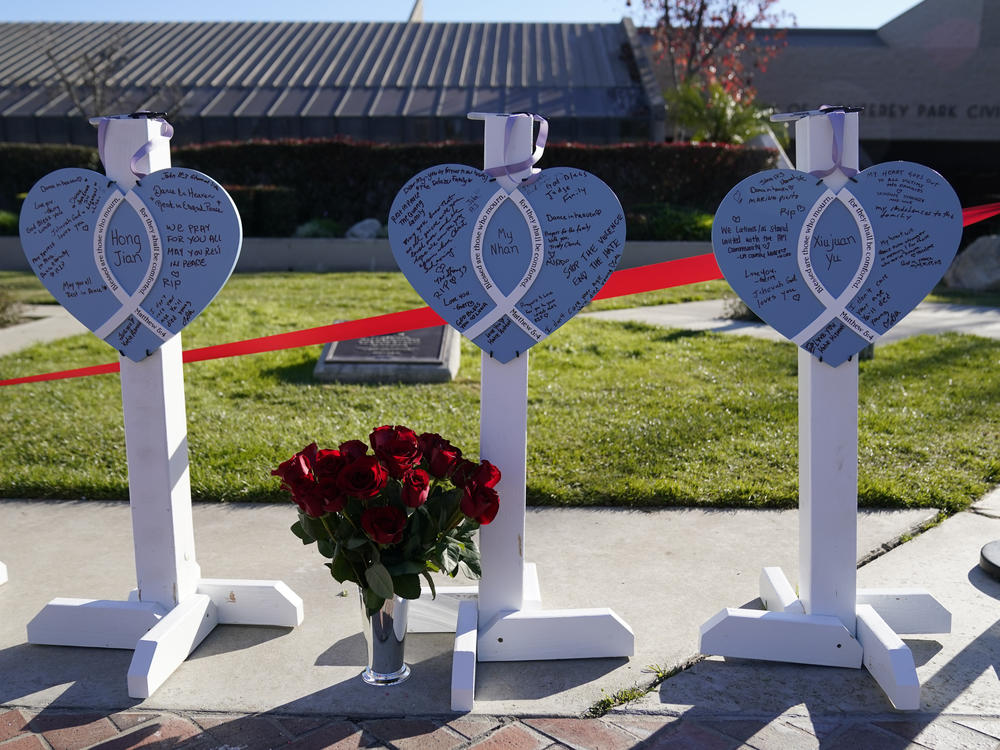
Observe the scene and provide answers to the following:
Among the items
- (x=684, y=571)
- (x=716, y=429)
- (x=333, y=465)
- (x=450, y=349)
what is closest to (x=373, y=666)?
(x=333, y=465)

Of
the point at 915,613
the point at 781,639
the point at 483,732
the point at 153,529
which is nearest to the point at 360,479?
the point at 483,732

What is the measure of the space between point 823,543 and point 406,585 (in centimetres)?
131

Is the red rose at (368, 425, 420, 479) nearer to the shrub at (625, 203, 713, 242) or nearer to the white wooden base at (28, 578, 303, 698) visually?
the white wooden base at (28, 578, 303, 698)

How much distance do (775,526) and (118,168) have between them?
298 centimetres

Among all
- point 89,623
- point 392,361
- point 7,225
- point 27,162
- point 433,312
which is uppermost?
point 27,162

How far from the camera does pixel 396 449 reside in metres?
2.77

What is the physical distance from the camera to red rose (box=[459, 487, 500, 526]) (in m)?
2.74

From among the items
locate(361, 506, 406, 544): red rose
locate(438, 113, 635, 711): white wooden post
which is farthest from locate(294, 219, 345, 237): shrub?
locate(361, 506, 406, 544): red rose

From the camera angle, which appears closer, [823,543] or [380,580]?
[380,580]

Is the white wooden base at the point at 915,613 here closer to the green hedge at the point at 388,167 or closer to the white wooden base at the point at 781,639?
the white wooden base at the point at 781,639

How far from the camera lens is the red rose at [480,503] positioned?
274 centimetres

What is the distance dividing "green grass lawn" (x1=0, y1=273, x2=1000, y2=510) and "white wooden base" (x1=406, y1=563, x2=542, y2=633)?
130 cm

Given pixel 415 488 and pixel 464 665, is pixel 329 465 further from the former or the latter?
pixel 464 665

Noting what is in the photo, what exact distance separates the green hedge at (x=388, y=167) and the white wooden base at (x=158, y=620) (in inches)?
537
